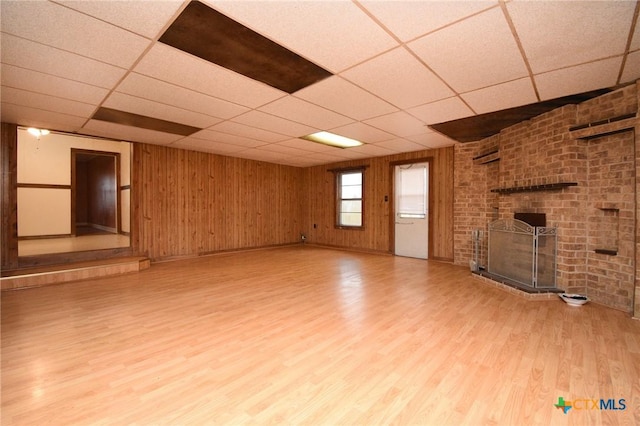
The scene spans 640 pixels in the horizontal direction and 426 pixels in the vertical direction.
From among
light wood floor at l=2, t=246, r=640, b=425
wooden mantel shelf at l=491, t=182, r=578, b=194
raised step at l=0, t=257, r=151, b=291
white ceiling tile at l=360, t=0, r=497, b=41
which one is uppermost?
white ceiling tile at l=360, t=0, r=497, b=41

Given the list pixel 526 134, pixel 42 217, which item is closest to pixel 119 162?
pixel 42 217

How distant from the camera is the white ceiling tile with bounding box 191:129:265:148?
4949mm

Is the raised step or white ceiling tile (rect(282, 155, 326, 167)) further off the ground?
white ceiling tile (rect(282, 155, 326, 167))

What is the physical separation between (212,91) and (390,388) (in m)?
3.31

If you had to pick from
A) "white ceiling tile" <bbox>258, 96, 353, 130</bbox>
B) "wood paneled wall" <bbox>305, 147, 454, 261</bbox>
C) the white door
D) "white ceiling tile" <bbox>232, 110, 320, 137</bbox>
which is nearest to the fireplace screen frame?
"wood paneled wall" <bbox>305, 147, 454, 261</bbox>

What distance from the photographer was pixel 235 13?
1.90 m

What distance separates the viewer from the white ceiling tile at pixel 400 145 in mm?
5539

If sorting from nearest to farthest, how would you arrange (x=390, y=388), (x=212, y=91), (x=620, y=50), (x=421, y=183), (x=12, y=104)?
(x=390, y=388), (x=620, y=50), (x=212, y=91), (x=12, y=104), (x=421, y=183)

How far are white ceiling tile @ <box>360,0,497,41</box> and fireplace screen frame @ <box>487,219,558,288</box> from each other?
312 centimetres

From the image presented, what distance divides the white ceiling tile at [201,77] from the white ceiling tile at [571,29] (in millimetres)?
2295

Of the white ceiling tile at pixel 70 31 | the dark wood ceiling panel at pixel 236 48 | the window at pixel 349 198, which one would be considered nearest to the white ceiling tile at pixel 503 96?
the dark wood ceiling panel at pixel 236 48

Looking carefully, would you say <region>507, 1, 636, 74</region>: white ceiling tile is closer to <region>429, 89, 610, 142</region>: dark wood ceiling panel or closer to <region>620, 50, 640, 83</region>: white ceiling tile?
<region>620, 50, 640, 83</region>: white ceiling tile

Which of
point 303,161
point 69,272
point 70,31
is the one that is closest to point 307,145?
point 303,161

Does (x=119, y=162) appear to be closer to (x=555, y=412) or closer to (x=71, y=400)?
(x=71, y=400)
